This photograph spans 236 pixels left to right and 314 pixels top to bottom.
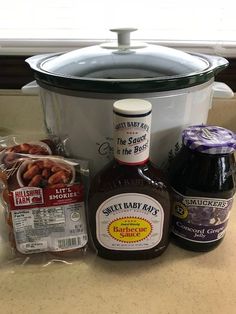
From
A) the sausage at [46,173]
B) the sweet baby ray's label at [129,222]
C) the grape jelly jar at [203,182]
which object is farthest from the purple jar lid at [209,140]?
the sausage at [46,173]

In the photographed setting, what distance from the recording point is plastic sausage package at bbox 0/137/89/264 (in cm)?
53

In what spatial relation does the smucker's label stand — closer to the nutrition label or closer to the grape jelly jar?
the grape jelly jar

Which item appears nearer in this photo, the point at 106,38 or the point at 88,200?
the point at 88,200

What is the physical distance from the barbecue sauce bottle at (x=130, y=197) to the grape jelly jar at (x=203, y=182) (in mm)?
32

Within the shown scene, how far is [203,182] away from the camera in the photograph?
52cm

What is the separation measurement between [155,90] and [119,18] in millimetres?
500

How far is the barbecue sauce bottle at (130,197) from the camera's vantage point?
1.53ft

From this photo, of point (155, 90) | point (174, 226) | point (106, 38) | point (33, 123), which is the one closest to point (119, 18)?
point (106, 38)

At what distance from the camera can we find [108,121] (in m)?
0.53

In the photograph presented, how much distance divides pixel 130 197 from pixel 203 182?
0.12 meters

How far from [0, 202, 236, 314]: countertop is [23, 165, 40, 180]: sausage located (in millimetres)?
151

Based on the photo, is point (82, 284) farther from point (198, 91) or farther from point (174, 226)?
point (198, 91)

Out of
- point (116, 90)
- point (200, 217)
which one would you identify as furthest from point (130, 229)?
point (116, 90)

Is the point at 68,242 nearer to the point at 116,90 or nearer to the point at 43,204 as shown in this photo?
the point at 43,204
